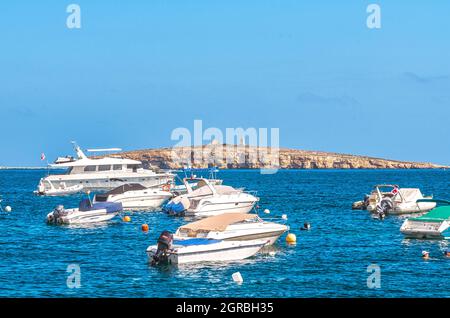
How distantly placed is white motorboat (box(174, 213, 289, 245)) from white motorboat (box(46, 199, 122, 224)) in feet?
67.5

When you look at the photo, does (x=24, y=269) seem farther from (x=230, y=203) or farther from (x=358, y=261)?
(x=230, y=203)

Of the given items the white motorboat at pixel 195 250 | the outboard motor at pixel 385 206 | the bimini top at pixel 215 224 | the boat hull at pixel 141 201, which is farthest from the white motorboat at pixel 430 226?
the boat hull at pixel 141 201

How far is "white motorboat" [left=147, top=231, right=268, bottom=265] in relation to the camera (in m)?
33.7

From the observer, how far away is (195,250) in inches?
1347

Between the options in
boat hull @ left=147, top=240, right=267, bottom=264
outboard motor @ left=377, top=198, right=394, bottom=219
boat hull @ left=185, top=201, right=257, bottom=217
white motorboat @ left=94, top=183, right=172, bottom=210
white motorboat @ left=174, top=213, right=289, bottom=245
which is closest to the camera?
boat hull @ left=147, top=240, right=267, bottom=264

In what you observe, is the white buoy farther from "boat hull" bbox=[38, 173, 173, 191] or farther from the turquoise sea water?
"boat hull" bbox=[38, 173, 173, 191]

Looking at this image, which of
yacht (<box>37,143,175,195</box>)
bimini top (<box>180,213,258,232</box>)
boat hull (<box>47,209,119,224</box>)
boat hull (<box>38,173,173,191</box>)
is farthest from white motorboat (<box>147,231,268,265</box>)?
boat hull (<box>38,173,173,191</box>)

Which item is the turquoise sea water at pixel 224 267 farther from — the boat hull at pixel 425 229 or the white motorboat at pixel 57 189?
the white motorboat at pixel 57 189

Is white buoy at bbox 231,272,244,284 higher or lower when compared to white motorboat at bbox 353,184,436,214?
higher

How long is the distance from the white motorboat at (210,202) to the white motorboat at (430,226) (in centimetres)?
1957

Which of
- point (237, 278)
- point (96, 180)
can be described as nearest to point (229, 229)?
point (237, 278)

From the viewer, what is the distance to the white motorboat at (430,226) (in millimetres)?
44344

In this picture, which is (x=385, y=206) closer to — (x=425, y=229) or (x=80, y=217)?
(x=425, y=229)
